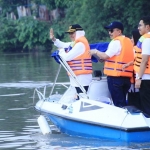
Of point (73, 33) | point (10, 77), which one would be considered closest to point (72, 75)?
point (73, 33)

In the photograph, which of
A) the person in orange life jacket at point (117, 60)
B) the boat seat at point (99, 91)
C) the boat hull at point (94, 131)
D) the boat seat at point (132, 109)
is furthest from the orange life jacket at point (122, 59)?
the boat hull at point (94, 131)

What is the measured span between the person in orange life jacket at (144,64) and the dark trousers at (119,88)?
0.34m

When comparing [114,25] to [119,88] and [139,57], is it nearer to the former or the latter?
[139,57]

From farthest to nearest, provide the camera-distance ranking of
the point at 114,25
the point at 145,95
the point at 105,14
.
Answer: the point at 105,14 → the point at 114,25 → the point at 145,95

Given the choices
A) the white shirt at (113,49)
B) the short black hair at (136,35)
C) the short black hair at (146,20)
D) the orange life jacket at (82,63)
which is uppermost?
the short black hair at (146,20)

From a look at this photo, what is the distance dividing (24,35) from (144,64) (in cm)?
4584

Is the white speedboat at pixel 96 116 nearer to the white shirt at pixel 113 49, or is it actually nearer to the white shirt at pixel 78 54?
the white shirt at pixel 78 54

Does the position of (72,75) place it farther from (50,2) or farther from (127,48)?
(50,2)

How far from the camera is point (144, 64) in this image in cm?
1118

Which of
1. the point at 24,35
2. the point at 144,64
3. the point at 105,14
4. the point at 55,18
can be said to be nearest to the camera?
the point at 144,64

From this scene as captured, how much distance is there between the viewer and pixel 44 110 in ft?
42.1

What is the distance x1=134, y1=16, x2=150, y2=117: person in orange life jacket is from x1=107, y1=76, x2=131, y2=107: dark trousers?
1.13ft

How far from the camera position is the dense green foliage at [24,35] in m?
56.1

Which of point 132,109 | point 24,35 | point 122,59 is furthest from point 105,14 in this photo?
point 132,109
